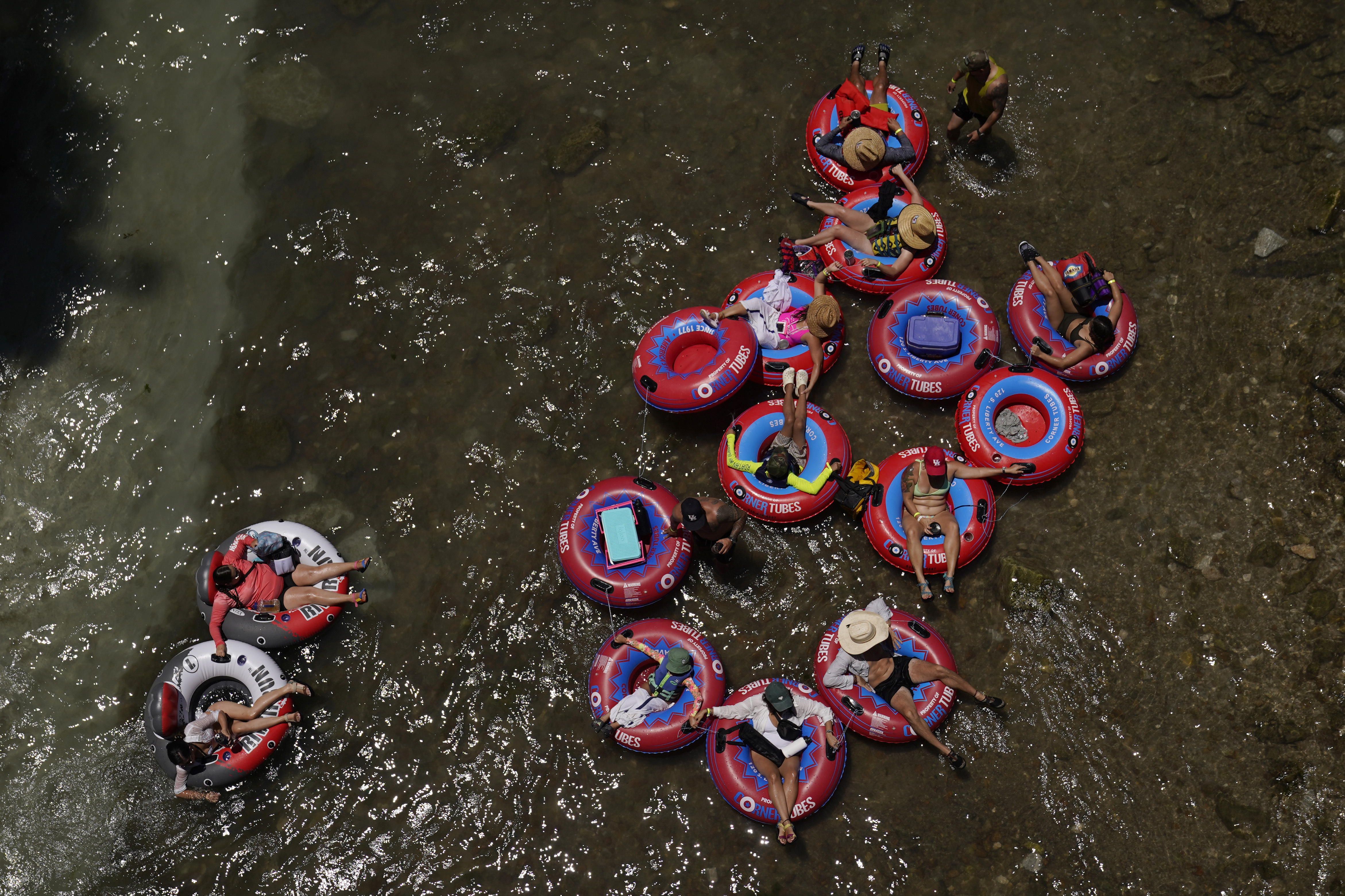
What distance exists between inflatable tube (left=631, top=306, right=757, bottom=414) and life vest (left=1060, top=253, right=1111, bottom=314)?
3.18 m

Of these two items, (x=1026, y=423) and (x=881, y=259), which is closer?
(x=1026, y=423)

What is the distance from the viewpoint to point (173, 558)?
8.62 m

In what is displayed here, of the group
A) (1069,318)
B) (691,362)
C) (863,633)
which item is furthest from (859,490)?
(1069,318)

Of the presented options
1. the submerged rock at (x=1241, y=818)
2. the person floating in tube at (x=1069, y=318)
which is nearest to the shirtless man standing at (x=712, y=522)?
the person floating in tube at (x=1069, y=318)

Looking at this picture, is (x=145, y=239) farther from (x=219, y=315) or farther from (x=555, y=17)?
(x=555, y=17)

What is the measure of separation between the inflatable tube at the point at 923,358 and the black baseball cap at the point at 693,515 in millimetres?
2522

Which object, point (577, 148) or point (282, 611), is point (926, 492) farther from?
point (282, 611)

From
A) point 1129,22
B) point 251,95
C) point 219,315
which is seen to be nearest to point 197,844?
point 219,315

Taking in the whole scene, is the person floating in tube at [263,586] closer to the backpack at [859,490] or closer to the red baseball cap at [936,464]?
the backpack at [859,490]

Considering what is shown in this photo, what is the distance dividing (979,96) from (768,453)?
4.60m

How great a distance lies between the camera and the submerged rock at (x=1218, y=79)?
9.23 metres

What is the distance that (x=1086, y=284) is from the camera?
8.01 m

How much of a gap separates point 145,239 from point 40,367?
1.93 metres

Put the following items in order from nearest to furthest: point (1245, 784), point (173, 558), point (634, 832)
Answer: point (1245, 784), point (634, 832), point (173, 558)
